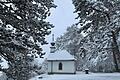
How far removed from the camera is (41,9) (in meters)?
11.3

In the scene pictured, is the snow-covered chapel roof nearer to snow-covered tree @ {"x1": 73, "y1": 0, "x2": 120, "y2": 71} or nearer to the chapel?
the chapel

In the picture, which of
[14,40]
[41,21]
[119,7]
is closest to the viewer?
[14,40]

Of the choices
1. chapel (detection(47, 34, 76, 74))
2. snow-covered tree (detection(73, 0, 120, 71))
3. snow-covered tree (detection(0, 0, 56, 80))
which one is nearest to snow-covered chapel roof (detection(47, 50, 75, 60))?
chapel (detection(47, 34, 76, 74))

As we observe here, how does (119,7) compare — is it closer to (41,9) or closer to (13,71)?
(41,9)

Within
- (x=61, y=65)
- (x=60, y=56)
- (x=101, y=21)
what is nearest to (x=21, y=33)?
(x=101, y=21)

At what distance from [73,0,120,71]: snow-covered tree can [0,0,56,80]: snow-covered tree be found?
1199 cm

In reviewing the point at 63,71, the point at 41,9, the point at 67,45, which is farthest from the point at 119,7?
the point at 67,45

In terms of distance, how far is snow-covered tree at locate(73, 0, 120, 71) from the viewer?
23.3 metres

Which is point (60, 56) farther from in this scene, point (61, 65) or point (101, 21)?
point (101, 21)

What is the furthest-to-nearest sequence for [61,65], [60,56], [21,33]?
1. [60,56]
2. [61,65]
3. [21,33]

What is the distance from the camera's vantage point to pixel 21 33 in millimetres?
10711

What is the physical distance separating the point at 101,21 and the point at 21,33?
16.4 metres

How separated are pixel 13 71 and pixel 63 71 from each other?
116ft

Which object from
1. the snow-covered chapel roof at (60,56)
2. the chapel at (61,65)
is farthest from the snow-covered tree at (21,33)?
the snow-covered chapel roof at (60,56)
